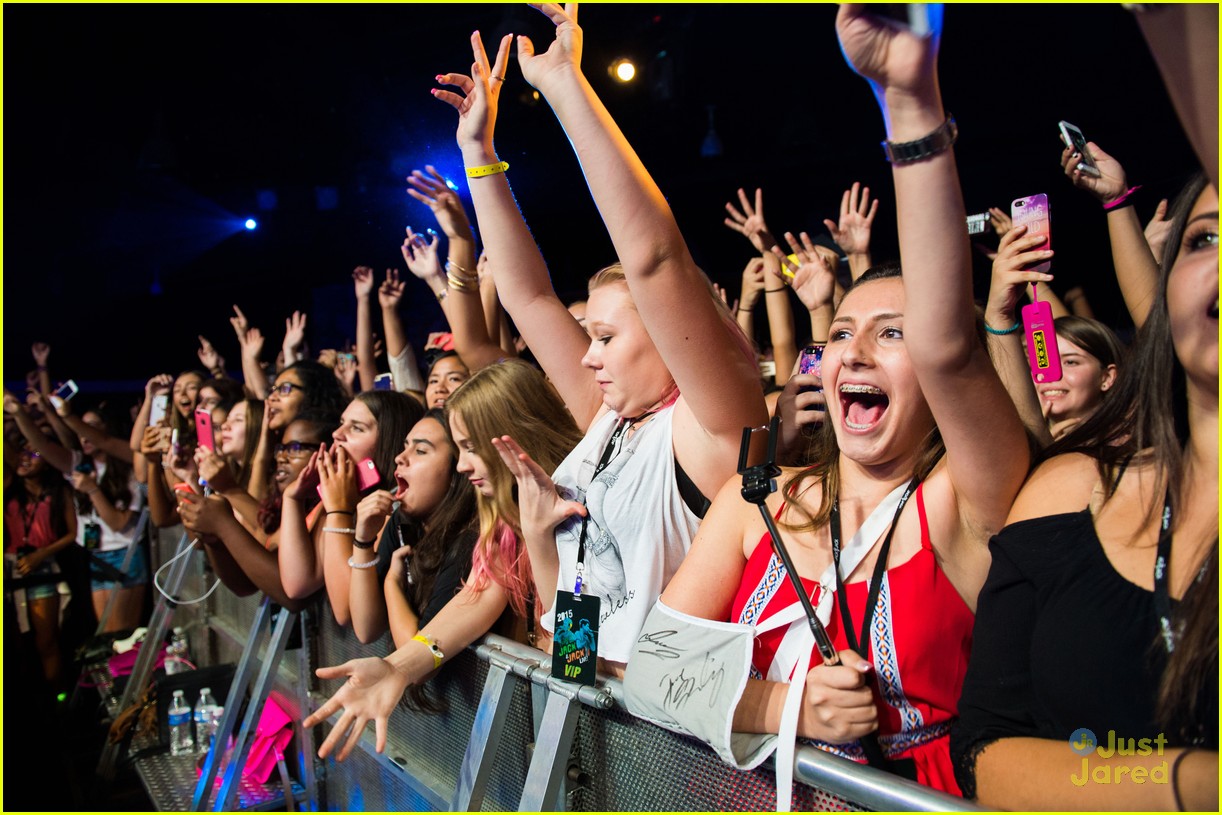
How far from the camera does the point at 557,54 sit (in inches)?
56.7

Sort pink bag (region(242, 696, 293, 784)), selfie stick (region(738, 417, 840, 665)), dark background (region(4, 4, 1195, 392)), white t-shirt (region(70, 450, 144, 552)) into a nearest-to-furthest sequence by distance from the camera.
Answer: selfie stick (region(738, 417, 840, 665))
pink bag (region(242, 696, 293, 784))
dark background (region(4, 4, 1195, 392))
white t-shirt (region(70, 450, 144, 552))

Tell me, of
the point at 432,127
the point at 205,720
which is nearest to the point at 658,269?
the point at 432,127

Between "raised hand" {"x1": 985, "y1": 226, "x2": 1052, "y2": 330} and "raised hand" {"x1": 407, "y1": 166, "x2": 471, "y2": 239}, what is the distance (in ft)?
5.29

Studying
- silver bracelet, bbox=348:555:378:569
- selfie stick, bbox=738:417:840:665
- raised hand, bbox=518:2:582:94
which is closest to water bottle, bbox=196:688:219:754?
silver bracelet, bbox=348:555:378:569

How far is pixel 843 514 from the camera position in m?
1.28

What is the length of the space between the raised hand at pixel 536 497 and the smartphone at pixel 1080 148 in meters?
1.19

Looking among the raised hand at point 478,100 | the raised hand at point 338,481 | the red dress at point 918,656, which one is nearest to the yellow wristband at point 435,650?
the raised hand at point 338,481

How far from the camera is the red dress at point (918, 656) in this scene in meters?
1.13

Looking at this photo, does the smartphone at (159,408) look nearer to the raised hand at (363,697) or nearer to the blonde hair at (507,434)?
the blonde hair at (507,434)

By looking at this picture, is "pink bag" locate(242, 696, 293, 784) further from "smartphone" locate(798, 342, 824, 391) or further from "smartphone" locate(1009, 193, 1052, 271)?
"smartphone" locate(1009, 193, 1052, 271)

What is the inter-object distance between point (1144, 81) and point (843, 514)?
384 centimetres

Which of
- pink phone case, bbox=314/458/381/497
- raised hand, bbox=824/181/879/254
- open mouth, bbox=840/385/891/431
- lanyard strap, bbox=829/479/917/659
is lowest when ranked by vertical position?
lanyard strap, bbox=829/479/917/659

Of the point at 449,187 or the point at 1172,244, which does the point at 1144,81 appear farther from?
the point at 1172,244

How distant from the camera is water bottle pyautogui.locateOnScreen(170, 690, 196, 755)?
11.6 ft
